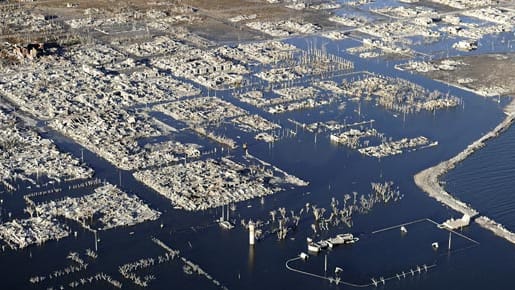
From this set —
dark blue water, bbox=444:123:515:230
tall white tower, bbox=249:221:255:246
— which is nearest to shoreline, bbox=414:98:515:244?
dark blue water, bbox=444:123:515:230

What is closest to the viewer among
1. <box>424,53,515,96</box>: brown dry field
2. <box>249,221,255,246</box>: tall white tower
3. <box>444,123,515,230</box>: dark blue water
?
<box>249,221,255,246</box>: tall white tower

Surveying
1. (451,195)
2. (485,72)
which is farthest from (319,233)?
(485,72)

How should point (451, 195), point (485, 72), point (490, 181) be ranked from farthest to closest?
point (485, 72), point (490, 181), point (451, 195)

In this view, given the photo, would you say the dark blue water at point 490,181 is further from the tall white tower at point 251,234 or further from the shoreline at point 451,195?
the tall white tower at point 251,234

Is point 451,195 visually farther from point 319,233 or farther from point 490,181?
point 319,233

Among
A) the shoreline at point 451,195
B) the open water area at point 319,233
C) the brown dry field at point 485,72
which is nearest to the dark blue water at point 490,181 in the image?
the open water area at point 319,233

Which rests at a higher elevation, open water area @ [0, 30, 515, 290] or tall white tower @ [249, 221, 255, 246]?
tall white tower @ [249, 221, 255, 246]

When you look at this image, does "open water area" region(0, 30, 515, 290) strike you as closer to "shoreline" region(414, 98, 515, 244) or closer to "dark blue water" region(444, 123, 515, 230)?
"dark blue water" region(444, 123, 515, 230)
